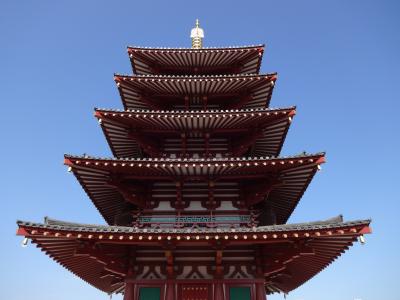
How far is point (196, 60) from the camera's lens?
2178cm

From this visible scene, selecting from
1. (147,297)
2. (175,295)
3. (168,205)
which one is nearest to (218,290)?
(175,295)

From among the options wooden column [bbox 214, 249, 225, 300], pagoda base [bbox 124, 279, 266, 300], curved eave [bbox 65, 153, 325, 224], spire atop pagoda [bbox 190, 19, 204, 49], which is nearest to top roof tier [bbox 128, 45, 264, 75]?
spire atop pagoda [bbox 190, 19, 204, 49]

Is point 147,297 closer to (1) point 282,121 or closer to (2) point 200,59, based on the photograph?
(1) point 282,121

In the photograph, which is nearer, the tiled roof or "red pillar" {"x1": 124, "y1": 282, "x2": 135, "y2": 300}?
the tiled roof

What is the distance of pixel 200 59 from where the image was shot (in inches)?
855

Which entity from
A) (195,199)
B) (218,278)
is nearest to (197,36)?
(195,199)

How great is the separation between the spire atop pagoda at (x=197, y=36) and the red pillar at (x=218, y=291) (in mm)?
17054

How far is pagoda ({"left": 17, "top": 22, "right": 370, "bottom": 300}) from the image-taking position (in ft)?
43.9

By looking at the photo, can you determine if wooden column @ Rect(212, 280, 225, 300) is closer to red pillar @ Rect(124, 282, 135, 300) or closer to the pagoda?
the pagoda

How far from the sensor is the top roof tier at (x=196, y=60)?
69.6ft

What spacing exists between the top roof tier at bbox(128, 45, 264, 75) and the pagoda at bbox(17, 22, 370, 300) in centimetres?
9

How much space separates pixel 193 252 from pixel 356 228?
6430mm

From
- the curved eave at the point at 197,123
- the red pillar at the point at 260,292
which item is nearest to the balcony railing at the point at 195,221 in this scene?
the red pillar at the point at 260,292

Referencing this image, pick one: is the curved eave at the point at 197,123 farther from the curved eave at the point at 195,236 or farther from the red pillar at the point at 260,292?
the red pillar at the point at 260,292
